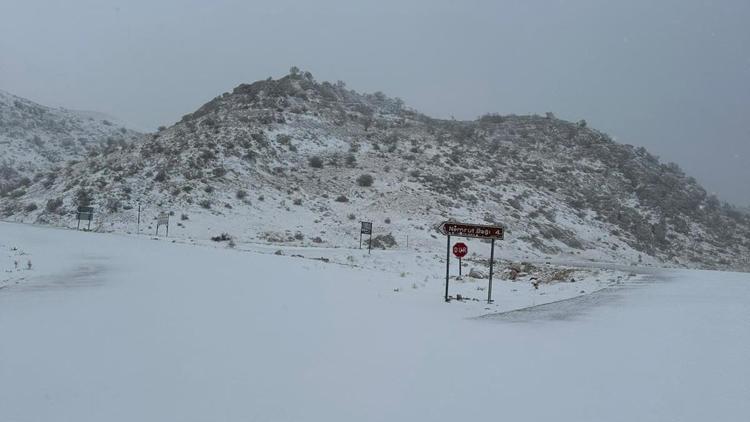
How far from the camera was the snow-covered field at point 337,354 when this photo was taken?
5367 millimetres

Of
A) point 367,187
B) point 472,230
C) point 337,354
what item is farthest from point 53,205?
point 337,354

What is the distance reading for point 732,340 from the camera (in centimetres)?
894

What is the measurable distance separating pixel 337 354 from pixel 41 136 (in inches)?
3293

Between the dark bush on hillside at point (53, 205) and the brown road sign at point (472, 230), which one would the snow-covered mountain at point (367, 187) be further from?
the brown road sign at point (472, 230)

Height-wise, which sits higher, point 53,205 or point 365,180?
point 365,180

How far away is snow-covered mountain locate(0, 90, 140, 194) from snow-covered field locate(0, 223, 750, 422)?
55.2m

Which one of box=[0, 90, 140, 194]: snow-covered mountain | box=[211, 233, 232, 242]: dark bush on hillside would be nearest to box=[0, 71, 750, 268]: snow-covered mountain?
box=[211, 233, 232, 242]: dark bush on hillside

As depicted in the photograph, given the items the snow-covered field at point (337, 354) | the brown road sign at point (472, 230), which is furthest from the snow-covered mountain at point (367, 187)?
the snow-covered field at point (337, 354)

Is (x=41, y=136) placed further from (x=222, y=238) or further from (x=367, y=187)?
(x=222, y=238)

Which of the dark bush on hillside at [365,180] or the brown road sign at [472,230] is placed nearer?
the brown road sign at [472,230]

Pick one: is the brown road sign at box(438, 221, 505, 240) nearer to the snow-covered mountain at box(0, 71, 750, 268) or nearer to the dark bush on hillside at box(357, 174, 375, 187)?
the snow-covered mountain at box(0, 71, 750, 268)

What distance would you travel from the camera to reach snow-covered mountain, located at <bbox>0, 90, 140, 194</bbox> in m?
65.4

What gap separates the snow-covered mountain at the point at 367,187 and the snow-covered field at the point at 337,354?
24732mm

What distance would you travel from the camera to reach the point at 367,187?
49.8 metres
